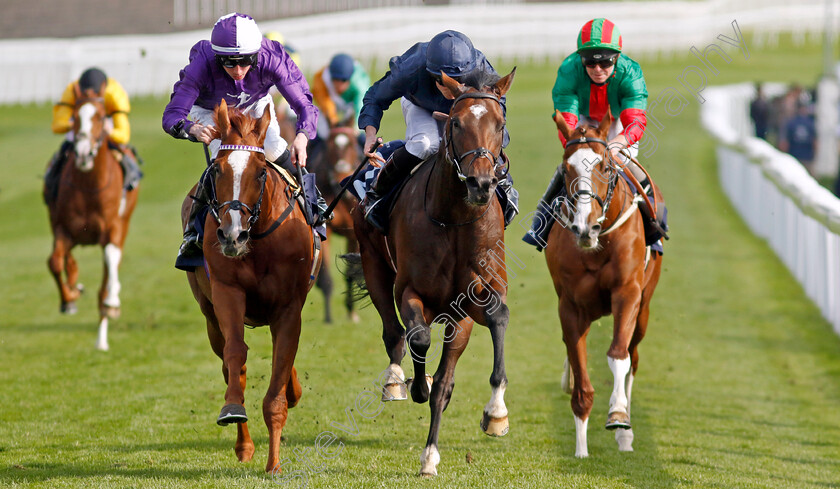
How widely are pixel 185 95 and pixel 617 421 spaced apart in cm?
313

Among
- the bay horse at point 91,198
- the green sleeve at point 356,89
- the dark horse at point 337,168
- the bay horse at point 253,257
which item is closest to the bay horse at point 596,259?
the bay horse at point 253,257

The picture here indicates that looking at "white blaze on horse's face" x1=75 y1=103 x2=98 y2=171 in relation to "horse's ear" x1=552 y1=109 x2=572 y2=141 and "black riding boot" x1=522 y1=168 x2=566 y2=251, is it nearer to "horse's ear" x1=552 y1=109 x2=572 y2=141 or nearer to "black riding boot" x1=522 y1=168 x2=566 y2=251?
"black riding boot" x1=522 y1=168 x2=566 y2=251

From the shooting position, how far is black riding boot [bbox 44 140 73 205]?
35.8ft

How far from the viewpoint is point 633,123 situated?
6762mm

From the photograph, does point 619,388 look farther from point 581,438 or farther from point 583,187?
point 583,187

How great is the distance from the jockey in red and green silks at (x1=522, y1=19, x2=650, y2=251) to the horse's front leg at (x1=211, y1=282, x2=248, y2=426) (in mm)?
2244

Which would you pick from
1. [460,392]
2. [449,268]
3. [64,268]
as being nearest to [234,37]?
[449,268]

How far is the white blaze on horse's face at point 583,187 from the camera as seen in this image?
596cm

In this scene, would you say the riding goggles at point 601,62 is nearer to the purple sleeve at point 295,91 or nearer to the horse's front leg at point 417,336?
the purple sleeve at point 295,91

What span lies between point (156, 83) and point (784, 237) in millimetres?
21177

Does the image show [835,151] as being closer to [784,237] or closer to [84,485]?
[784,237]

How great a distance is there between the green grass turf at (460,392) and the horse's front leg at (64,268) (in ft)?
1.00

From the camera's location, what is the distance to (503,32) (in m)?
40.2

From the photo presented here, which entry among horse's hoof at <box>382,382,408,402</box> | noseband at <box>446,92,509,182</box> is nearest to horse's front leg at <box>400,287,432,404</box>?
horse's hoof at <box>382,382,408,402</box>
